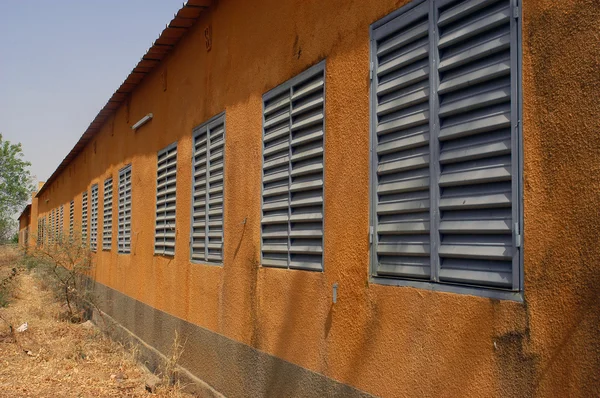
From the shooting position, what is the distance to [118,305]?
12.4 meters

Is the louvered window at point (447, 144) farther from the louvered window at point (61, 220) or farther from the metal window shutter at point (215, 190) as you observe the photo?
the louvered window at point (61, 220)

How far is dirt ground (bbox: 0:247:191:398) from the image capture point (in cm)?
852

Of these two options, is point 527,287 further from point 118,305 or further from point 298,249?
point 118,305

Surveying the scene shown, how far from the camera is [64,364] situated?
33.1 ft

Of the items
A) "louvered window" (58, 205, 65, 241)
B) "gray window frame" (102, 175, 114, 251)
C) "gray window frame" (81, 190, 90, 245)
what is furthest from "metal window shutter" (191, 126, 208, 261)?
"louvered window" (58, 205, 65, 241)

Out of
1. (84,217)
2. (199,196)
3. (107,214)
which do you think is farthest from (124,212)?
(84,217)

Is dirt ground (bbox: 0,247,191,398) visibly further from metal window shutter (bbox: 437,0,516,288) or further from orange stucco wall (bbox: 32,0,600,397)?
metal window shutter (bbox: 437,0,516,288)

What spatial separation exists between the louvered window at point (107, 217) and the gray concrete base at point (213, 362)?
7.34 feet

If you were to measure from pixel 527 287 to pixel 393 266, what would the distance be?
1.10 meters

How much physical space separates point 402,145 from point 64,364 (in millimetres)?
8061

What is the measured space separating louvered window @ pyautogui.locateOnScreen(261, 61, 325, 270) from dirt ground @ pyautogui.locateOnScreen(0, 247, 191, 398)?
295cm

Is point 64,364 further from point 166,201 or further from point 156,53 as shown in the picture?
point 156,53

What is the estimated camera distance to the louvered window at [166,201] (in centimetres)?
898

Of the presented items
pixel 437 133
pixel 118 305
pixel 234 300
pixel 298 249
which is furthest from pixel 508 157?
pixel 118 305
